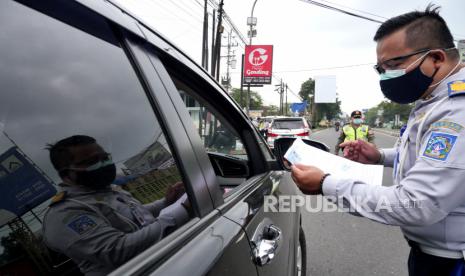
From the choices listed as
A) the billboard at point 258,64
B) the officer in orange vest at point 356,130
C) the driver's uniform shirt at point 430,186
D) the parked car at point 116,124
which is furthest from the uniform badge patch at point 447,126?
the billboard at point 258,64

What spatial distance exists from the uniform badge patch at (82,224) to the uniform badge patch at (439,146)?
1.03 meters

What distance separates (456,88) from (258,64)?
2506 centimetres

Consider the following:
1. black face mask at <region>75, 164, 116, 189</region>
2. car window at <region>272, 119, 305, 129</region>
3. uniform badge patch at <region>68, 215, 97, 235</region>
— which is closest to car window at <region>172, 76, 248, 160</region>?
black face mask at <region>75, 164, 116, 189</region>

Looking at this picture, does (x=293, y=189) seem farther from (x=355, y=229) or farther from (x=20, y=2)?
(x=355, y=229)

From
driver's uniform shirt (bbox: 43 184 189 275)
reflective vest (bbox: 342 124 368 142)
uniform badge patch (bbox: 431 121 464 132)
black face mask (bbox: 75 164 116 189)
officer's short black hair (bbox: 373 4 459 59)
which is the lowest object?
reflective vest (bbox: 342 124 368 142)

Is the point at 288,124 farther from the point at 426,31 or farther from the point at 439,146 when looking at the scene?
the point at 439,146

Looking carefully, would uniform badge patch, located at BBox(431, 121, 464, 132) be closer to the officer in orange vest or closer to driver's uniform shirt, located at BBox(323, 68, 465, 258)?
driver's uniform shirt, located at BBox(323, 68, 465, 258)

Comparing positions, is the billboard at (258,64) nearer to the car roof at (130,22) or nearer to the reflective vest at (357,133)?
the reflective vest at (357,133)

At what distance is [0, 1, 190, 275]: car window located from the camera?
61cm

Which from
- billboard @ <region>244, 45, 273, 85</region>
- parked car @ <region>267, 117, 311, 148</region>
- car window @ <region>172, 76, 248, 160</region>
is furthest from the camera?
billboard @ <region>244, 45, 273, 85</region>

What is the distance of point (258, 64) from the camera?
2547 cm

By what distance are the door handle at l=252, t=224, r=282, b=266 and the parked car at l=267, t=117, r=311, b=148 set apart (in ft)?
32.6

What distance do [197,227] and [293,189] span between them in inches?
56.2

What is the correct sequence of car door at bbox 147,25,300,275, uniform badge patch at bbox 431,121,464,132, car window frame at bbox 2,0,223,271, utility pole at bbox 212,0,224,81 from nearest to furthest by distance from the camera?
1. car window frame at bbox 2,0,223,271
2. uniform badge patch at bbox 431,121,464,132
3. car door at bbox 147,25,300,275
4. utility pole at bbox 212,0,224,81
